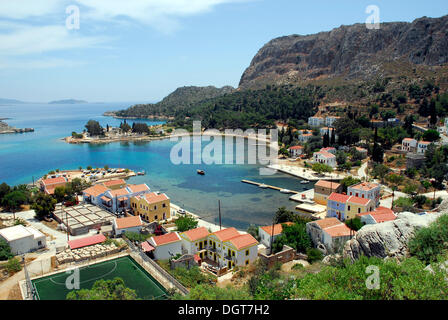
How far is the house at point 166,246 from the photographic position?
15.1 m

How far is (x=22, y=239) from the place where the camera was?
1573 centimetres

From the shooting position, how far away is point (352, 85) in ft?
226

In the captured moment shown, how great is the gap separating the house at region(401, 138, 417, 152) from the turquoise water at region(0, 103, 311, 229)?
1393 centimetres

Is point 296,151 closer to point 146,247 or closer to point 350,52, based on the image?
point 146,247

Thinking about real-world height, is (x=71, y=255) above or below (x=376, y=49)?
below

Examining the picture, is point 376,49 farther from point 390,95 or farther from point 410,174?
point 410,174

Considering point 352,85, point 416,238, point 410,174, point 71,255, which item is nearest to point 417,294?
point 416,238

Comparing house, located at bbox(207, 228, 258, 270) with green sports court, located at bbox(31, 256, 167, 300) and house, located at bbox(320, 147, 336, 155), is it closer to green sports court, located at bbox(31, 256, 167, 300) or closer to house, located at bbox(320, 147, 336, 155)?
green sports court, located at bbox(31, 256, 167, 300)

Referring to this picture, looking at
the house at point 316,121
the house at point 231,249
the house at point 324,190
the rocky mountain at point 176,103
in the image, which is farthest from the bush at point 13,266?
the rocky mountain at point 176,103

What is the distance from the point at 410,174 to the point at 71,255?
92.0 feet

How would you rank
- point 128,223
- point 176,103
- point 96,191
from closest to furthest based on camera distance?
point 128,223 < point 96,191 < point 176,103

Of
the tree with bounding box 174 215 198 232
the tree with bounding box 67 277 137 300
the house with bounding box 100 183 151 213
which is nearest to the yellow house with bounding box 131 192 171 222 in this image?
the house with bounding box 100 183 151 213

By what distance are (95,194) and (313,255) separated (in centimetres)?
1543

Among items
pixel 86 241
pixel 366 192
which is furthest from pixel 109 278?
pixel 366 192
